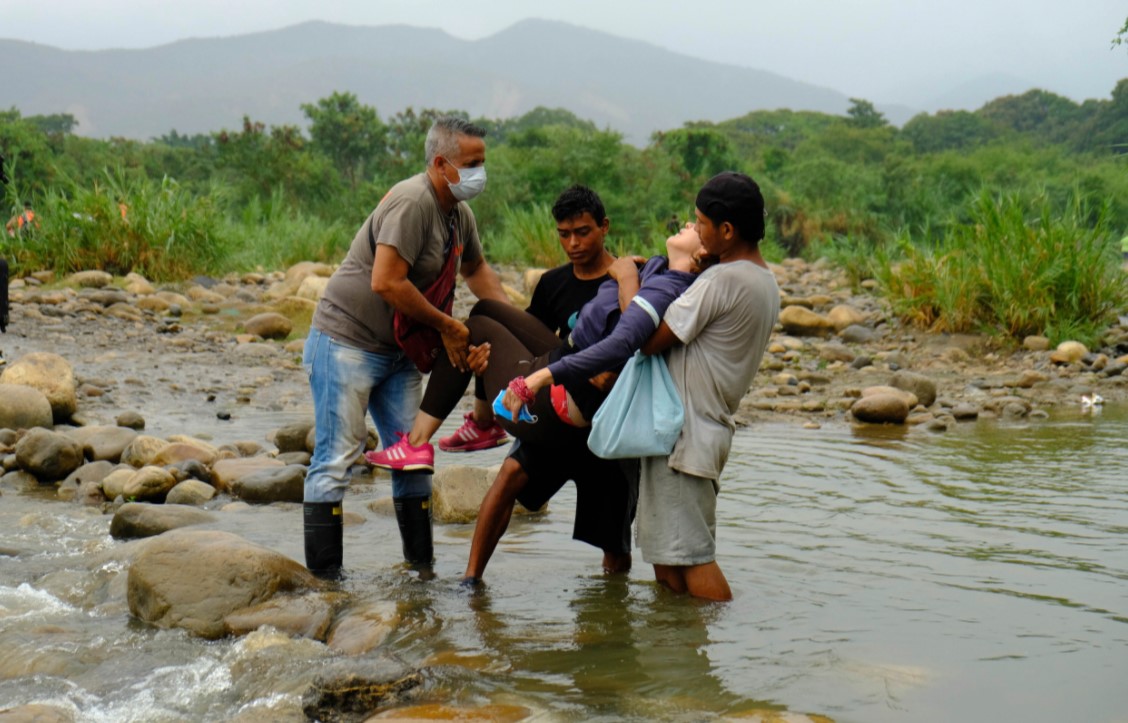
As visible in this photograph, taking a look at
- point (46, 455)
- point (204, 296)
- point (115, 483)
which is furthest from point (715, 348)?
point (204, 296)

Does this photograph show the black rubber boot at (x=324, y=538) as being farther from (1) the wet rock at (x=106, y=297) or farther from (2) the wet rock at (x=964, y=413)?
(1) the wet rock at (x=106, y=297)

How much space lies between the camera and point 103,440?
7.66 m

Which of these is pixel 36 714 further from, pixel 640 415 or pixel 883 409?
pixel 883 409

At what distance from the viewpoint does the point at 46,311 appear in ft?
40.7

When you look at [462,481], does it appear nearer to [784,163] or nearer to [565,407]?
[565,407]

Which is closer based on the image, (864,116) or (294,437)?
(294,437)

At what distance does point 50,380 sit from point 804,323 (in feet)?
25.4

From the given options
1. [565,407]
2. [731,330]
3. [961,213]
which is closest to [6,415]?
[565,407]

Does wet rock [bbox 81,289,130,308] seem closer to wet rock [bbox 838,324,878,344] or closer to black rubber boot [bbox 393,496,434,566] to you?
wet rock [bbox 838,324,878,344]

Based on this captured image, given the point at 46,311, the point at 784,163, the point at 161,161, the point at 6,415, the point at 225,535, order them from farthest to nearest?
the point at 161,161, the point at 784,163, the point at 46,311, the point at 6,415, the point at 225,535

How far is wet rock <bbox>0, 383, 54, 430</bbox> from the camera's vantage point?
27.0ft

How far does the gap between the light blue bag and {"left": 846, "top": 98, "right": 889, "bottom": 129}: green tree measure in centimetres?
5128

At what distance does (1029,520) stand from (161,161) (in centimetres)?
3829

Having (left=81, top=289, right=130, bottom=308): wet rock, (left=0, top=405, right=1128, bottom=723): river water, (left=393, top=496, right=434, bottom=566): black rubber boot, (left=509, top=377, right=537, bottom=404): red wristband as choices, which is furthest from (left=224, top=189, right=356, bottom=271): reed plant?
(left=509, top=377, right=537, bottom=404): red wristband
